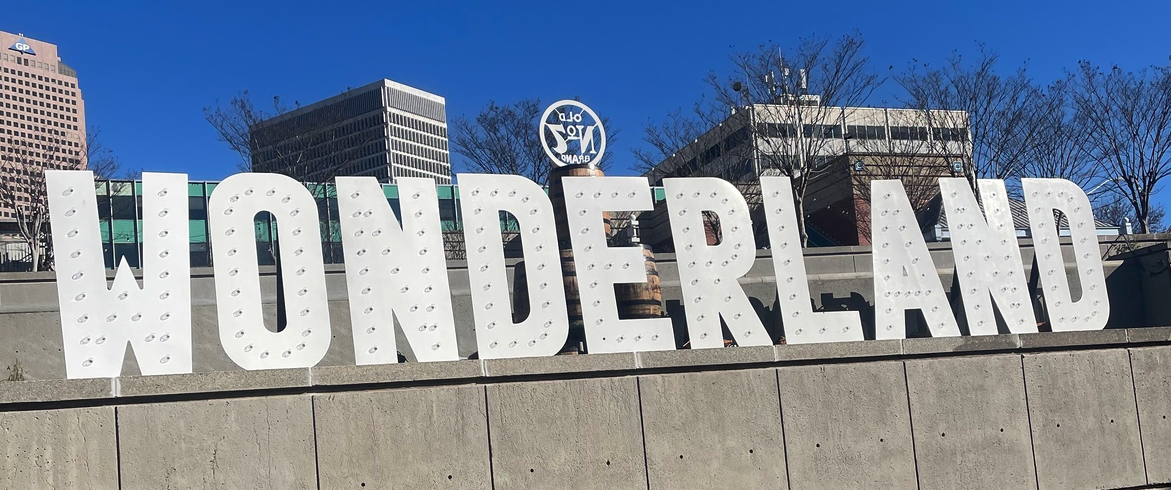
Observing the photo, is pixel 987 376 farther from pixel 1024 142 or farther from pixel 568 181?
pixel 1024 142

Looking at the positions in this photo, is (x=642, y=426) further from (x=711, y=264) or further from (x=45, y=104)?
(x=45, y=104)

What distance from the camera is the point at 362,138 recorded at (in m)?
45.1

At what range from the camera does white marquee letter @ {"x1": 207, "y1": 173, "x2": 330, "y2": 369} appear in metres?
9.83

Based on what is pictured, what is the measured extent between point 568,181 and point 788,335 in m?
3.02

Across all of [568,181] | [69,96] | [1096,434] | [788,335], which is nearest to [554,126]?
[568,181]

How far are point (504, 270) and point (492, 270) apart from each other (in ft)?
0.43

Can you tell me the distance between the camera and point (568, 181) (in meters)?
11.4

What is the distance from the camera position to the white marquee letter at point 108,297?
30.8 feet

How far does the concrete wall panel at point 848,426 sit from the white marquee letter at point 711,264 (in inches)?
35.3

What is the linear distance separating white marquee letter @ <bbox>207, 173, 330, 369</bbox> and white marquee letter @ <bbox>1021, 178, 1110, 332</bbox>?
845 centimetres

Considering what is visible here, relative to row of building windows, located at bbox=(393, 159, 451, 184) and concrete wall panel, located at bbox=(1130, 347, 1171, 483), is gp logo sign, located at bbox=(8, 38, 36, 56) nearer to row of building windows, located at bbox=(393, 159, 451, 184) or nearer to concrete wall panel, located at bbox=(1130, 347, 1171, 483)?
row of building windows, located at bbox=(393, 159, 451, 184)

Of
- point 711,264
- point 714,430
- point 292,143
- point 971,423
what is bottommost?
point 971,423

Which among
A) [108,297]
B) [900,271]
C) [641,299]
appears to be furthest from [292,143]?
[900,271]

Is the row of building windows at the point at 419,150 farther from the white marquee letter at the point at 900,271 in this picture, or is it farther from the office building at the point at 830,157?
the white marquee letter at the point at 900,271
